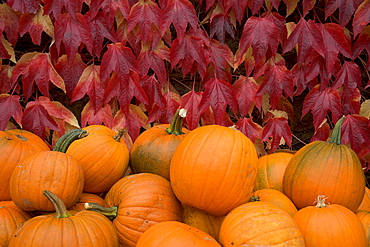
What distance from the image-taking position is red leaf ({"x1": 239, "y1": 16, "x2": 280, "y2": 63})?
7.06 feet

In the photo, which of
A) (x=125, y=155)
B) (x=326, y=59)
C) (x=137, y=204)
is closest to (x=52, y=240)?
(x=137, y=204)

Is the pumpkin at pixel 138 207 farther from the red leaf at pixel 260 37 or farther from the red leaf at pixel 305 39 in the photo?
the red leaf at pixel 305 39

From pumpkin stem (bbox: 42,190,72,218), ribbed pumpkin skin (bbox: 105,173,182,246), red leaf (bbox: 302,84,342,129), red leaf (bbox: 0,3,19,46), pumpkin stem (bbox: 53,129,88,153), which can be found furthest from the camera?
red leaf (bbox: 302,84,342,129)

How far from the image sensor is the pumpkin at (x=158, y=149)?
5.15 ft

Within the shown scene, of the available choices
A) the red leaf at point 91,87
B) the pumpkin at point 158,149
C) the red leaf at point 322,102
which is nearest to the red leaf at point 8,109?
the red leaf at point 91,87

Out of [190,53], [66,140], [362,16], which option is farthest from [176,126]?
[362,16]

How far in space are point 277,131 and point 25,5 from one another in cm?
160

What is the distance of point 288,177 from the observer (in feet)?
4.82

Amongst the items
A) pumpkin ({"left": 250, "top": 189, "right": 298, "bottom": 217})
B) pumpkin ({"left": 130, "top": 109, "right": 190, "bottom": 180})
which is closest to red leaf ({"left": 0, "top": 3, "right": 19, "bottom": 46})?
pumpkin ({"left": 130, "top": 109, "right": 190, "bottom": 180})

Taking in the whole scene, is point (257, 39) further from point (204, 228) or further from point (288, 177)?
point (204, 228)

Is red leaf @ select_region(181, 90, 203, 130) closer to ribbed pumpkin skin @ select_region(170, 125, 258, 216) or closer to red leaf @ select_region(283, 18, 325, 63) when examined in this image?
red leaf @ select_region(283, 18, 325, 63)

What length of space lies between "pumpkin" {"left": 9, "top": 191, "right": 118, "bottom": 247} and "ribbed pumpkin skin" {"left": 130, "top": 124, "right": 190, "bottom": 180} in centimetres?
39

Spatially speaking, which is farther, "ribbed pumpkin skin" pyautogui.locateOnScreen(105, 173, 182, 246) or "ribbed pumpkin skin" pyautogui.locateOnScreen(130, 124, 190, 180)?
"ribbed pumpkin skin" pyautogui.locateOnScreen(130, 124, 190, 180)

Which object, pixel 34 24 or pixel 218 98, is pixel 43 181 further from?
pixel 34 24
